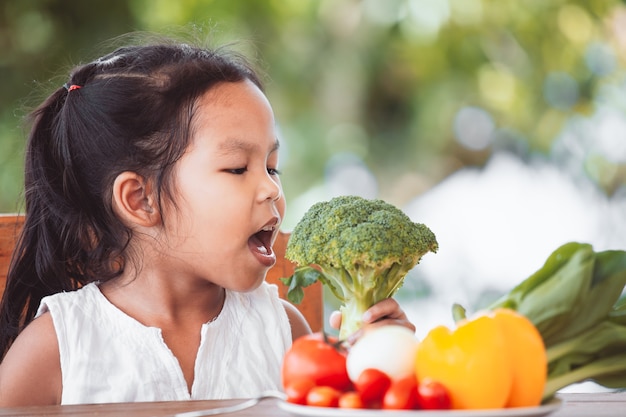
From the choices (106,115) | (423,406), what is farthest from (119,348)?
(423,406)

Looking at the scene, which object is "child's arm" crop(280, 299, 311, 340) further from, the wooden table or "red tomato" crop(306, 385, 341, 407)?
"red tomato" crop(306, 385, 341, 407)

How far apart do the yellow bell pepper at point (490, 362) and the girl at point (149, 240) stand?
0.56m

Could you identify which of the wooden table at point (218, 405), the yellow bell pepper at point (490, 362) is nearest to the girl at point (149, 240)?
the wooden table at point (218, 405)

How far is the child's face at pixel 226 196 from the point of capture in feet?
4.96

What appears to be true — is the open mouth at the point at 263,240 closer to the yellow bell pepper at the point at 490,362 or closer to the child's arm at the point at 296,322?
the child's arm at the point at 296,322

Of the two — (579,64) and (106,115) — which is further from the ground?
(579,64)

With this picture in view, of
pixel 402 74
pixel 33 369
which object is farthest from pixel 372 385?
pixel 402 74

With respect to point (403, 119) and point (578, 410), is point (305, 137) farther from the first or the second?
point (578, 410)

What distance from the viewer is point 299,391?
36.2 inches

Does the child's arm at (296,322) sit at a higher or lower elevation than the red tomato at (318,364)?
higher

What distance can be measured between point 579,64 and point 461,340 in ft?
16.2

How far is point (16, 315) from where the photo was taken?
1665 mm

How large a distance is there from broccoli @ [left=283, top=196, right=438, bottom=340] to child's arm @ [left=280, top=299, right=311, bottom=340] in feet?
0.97

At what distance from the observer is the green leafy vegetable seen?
986mm
